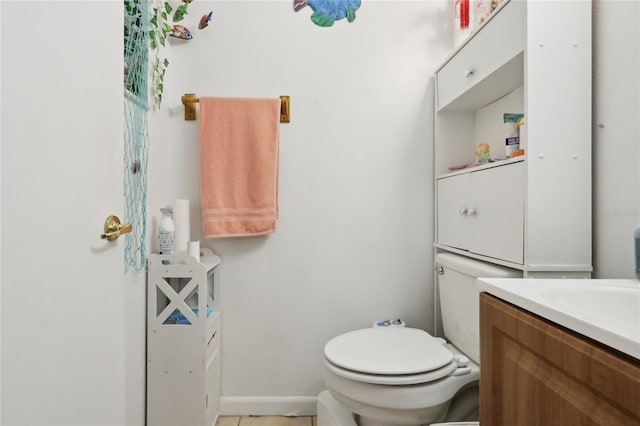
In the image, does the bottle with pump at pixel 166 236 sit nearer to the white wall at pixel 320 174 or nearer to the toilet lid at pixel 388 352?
the white wall at pixel 320 174

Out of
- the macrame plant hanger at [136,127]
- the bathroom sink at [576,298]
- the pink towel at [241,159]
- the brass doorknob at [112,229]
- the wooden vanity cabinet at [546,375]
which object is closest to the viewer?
the wooden vanity cabinet at [546,375]

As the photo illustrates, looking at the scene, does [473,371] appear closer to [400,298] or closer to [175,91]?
[400,298]

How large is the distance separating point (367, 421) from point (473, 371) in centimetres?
40

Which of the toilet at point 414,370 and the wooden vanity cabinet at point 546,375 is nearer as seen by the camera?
the wooden vanity cabinet at point 546,375

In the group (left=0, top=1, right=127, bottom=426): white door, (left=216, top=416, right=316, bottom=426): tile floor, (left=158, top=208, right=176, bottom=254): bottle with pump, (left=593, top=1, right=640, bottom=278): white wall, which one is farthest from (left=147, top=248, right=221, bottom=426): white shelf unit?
(left=593, top=1, right=640, bottom=278): white wall

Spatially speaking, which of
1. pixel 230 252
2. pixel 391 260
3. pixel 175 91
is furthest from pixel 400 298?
pixel 175 91

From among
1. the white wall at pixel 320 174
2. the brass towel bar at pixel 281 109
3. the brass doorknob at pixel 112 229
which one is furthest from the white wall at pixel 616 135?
the brass doorknob at pixel 112 229

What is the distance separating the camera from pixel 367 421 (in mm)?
1174

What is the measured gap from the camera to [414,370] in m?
1.03

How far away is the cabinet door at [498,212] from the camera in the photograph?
0.96 m

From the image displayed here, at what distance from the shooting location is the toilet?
102 centimetres

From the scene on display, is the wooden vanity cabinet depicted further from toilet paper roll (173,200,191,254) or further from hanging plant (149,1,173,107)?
hanging plant (149,1,173,107)

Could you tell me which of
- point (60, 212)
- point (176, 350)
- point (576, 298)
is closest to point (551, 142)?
point (576, 298)

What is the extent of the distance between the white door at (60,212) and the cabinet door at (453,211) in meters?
1.13
